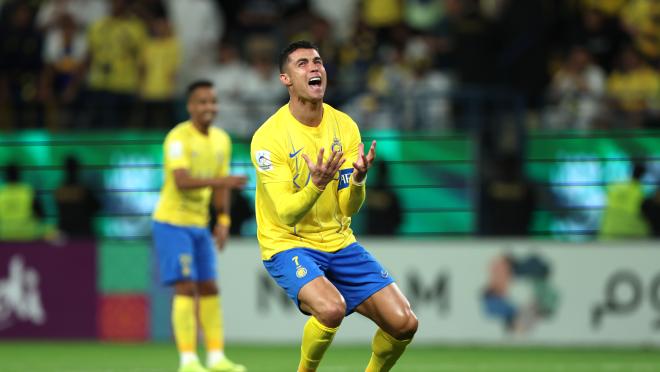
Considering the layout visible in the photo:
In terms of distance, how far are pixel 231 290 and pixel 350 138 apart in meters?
6.59

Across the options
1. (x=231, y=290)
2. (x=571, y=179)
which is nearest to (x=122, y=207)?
(x=231, y=290)

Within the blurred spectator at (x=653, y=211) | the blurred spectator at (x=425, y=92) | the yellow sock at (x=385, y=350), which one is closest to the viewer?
the yellow sock at (x=385, y=350)

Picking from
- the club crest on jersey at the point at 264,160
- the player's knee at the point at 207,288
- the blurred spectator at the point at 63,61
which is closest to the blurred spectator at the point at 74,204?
the blurred spectator at the point at 63,61

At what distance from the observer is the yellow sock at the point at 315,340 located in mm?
8062

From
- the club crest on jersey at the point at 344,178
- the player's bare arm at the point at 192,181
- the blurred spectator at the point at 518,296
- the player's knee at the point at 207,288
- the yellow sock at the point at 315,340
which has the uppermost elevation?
the club crest on jersey at the point at 344,178

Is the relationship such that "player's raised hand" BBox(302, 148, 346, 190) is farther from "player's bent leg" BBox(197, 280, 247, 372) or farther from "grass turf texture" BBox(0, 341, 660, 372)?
"grass turf texture" BBox(0, 341, 660, 372)

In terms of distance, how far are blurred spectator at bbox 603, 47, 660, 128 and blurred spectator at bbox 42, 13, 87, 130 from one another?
658 centimetres

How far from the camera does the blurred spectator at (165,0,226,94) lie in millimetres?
17234

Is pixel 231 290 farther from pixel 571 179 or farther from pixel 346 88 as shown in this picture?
pixel 571 179

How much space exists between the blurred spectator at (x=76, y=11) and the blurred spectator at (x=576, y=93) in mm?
6081

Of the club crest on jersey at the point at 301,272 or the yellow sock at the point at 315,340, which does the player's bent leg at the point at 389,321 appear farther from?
the club crest on jersey at the point at 301,272

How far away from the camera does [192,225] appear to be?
446 inches

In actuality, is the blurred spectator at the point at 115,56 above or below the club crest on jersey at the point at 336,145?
above

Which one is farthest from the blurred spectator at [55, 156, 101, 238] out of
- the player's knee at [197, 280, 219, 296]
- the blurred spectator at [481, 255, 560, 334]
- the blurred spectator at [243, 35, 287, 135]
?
the blurred spectator at [481, 255, 560, 334]
